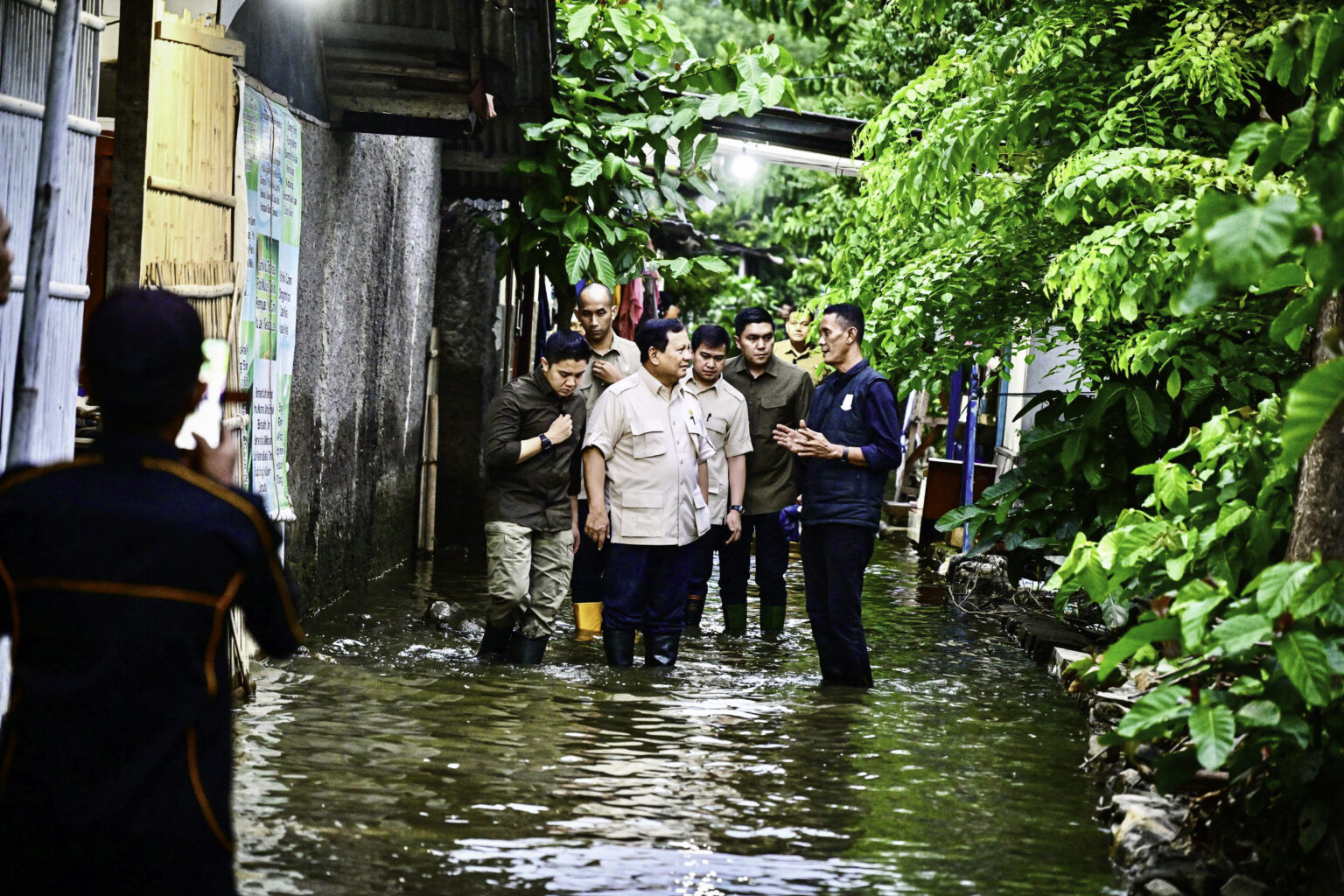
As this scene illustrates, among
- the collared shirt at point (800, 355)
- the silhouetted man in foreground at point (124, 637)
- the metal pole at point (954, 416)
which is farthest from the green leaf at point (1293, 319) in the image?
the metal pole at point (954, 416)

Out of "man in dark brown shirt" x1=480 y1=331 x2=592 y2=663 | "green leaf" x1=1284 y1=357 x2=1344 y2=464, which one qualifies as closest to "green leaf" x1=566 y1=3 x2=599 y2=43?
"man in dark brown shirt" x1=480 y1=331 x2=592 y2=663

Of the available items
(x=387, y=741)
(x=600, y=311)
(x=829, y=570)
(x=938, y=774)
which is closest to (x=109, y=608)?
(x=387, y=741)

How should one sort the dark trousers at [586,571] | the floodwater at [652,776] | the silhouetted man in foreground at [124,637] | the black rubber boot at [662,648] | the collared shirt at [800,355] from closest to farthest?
the silhouetted man in foreground at [124,637] → the floodwater at [652,776] → the black rubber boot at [662,648] → the dark trousers at [586,571] → the collared shirt at [800,355]

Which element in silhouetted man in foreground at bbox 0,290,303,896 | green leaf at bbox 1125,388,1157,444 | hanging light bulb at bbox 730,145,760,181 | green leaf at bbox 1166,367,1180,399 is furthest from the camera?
hanging light bulb at bbox 730,145,760,181

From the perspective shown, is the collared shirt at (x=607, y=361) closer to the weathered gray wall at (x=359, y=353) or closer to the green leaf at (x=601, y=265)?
the green leaf at (x=601, y=265)

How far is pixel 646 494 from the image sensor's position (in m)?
8.48

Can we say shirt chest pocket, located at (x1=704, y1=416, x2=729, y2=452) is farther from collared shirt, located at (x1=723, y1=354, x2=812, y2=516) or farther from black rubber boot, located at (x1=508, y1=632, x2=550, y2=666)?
black rubber boot, located at (x1=508, y1=632, x2=550, y2=666)

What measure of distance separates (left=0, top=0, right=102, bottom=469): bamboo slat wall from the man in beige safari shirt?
339 centimetres

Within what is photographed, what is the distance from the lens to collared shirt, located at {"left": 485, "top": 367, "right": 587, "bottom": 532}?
8336mm

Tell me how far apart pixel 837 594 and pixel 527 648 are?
174 cm

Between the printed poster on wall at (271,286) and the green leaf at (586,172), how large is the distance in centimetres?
203

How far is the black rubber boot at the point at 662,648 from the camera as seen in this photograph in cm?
869

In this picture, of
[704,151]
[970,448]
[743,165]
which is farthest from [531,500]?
[743,165]

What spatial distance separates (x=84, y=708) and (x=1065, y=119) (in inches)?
285
